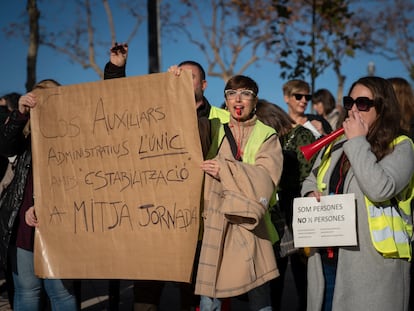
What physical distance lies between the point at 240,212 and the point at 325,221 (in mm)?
449

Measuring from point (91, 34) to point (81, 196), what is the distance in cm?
2282

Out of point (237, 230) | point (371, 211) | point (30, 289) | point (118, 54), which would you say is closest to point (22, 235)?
point (30, 289)

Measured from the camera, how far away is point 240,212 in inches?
107

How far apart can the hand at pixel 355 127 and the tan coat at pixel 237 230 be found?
427 mm

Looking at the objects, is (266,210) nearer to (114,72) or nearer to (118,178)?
(118,178)

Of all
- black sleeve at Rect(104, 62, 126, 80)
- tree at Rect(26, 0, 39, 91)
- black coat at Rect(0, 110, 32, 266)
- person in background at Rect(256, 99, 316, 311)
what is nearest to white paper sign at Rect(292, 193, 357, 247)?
person in background at Rect(256, 99, 316, 311)

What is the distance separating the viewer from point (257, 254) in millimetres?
2844

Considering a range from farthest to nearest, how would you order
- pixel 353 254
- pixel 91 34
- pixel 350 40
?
1. pixel 91 34
2. pixel 350 40
3. pixel 353 254

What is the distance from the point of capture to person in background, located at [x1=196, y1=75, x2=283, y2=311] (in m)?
2.76

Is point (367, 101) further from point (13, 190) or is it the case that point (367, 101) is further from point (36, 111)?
point (13, 190)

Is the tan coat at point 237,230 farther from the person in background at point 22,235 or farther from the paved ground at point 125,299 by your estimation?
the paved ground at point 125,299

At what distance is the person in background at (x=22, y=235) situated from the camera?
11.1 feet

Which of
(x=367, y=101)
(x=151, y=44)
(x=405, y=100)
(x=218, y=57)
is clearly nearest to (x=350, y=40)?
(x=151, y=44)

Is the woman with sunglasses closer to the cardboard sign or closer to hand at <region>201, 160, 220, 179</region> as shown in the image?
hand at <region>201, 160, 220, 179</region>
